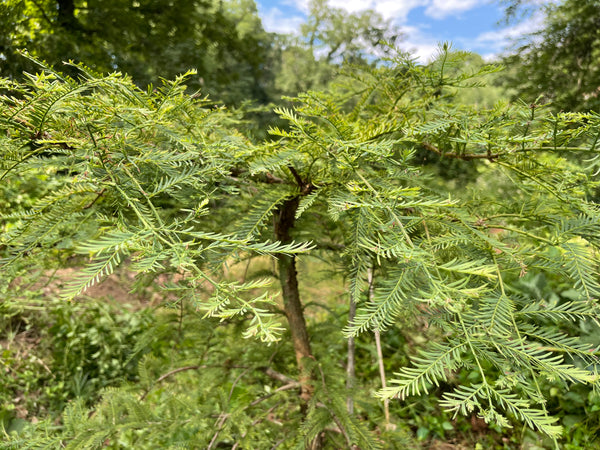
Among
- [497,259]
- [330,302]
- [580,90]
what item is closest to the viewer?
[497,259]

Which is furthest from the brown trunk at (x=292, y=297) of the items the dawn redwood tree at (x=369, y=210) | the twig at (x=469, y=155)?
the twig at (x=469, y=155)

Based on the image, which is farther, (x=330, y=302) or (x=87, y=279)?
(x=330, y=302)

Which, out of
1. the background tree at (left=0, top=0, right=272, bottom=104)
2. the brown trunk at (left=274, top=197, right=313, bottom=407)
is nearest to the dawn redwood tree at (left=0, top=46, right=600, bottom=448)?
the brown trunk at (left=274, top=197, right=313, bottom=407)

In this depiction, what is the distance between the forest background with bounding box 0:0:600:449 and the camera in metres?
0.41

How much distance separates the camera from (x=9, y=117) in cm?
41

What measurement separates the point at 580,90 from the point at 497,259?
202 cm

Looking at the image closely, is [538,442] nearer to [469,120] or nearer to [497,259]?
[497,259]

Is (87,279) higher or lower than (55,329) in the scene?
higher

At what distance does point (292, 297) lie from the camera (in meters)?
1.00

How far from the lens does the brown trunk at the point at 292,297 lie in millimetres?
861

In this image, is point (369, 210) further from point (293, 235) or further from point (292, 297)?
point (292, 297)

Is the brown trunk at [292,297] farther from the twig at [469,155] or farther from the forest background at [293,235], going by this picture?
the twig at [469,155]

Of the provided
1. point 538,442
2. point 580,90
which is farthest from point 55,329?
point 580,90

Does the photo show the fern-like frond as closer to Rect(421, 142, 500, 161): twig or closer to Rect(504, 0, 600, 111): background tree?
Rect(421, 142, 500, 161): twig
